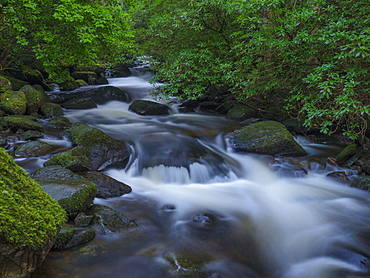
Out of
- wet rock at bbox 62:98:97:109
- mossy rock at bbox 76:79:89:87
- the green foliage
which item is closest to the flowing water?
the green foliage

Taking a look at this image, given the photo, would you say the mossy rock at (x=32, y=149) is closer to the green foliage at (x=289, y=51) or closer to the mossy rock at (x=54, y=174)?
the mossy rock at (x=54, y=174)

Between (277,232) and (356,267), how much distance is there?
45.3 inches

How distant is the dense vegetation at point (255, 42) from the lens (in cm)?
626

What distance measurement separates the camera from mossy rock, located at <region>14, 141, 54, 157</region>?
5.69 meters

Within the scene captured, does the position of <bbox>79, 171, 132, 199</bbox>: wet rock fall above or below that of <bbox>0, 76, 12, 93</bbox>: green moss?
below

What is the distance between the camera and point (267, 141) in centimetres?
756

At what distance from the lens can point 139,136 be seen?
7887mm

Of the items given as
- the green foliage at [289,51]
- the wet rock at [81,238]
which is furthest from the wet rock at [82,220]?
the green foliage at [289,51]

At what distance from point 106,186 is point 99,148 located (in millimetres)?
1617

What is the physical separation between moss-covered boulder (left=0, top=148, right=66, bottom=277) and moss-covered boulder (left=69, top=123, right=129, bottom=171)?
3547 mm

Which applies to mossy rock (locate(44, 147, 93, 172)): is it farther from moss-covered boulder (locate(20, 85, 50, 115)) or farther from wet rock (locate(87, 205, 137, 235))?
moss-covered boulder (locate(20, 85, 50, 115))

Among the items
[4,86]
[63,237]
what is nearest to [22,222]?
[63,237]

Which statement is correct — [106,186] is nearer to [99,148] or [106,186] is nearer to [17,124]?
[99,148]

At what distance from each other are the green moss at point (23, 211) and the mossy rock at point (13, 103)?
7.25m
